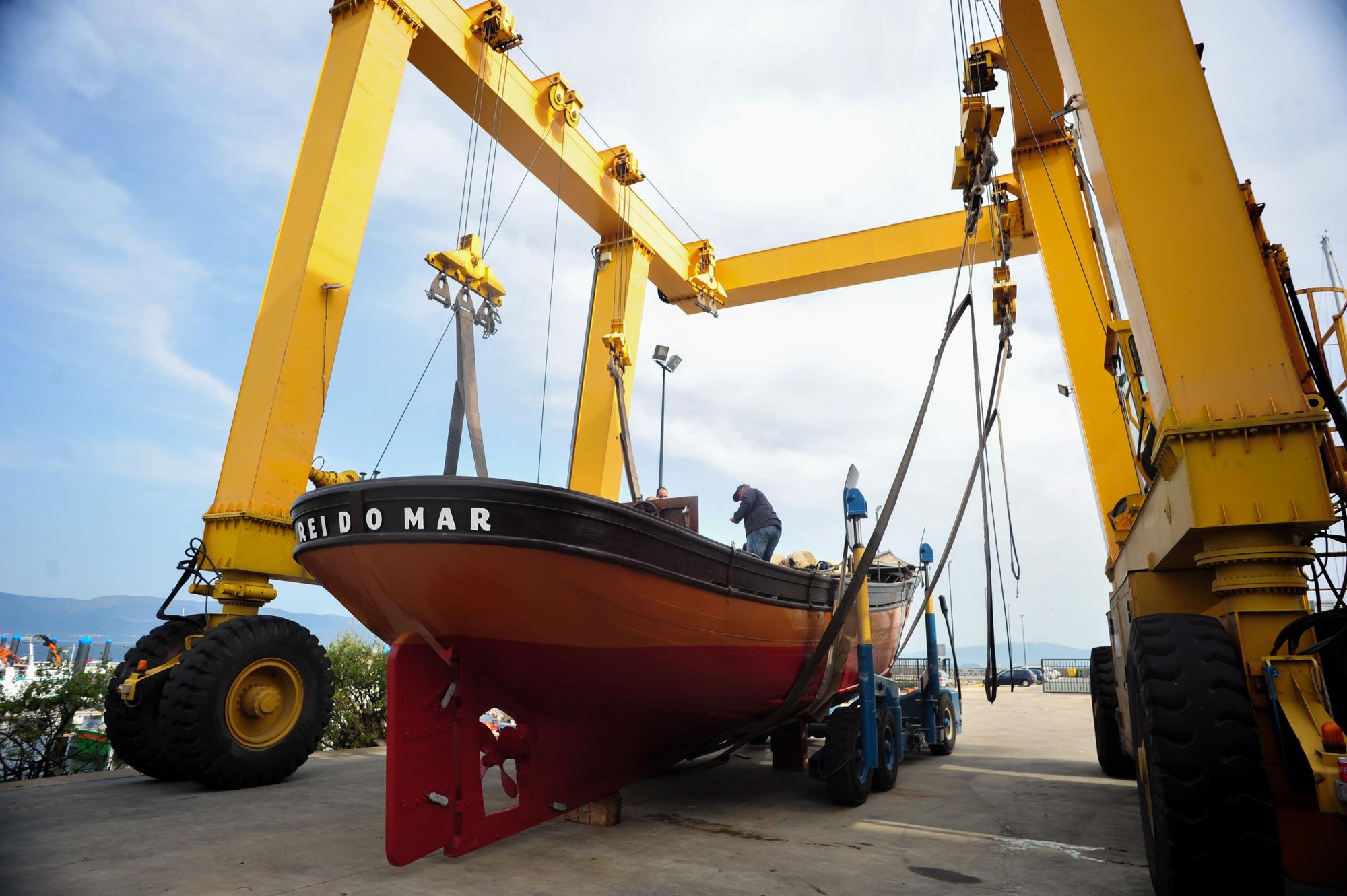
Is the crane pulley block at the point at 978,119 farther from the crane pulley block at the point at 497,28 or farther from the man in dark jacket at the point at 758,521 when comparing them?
the crane pulley block at the point at 497,28

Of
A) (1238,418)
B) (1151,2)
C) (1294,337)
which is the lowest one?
(1238,418)

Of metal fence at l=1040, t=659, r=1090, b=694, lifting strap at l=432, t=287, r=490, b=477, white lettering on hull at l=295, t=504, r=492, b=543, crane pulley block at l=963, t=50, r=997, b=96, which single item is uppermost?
crane pulley block at l=963, t=50, r=997, b=96

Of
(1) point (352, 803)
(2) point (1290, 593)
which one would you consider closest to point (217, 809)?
(1) point (352, 803)

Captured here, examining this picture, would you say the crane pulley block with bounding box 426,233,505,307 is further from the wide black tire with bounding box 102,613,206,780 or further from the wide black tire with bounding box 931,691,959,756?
the wide black tire with bounding box 931,691,959,756

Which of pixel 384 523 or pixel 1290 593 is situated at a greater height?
pixel 384 523

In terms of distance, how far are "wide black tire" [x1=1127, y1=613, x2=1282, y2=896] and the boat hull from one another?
2.40 metres

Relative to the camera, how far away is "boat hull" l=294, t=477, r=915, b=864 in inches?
146

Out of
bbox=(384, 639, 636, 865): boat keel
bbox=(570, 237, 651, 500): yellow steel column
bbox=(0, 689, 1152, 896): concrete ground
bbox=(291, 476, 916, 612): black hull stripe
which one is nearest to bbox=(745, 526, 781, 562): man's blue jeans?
bbox=(0, 689, 1152, 896): concrete ground

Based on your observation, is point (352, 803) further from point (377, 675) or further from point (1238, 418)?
point (1238, 418)

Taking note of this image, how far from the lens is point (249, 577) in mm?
6457

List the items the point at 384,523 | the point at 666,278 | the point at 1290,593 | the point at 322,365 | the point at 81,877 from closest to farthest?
the point at 1290,593 → the point at 81,877 → the point at 384,523 → the point at 322,365 → the point at 666,278

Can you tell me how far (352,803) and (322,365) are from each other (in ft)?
13.0

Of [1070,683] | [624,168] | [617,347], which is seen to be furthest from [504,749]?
[1070,683]

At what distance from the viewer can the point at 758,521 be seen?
285 inches
